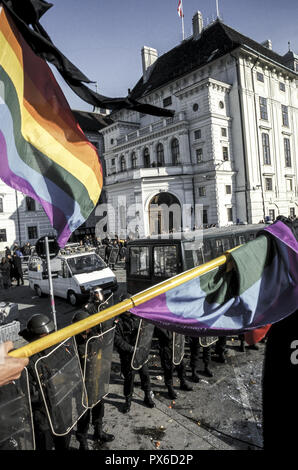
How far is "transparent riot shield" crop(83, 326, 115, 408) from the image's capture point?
3.78 m

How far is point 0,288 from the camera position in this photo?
17.4 meters

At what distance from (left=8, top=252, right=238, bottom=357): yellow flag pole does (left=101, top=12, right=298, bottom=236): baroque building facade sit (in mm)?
27245

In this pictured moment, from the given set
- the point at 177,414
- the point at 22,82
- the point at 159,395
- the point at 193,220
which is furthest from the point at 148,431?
the point at 193,220

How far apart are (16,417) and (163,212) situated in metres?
27.9

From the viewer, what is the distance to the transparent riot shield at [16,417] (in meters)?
2.57

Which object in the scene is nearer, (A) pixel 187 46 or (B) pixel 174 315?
(B) pixel 174 315

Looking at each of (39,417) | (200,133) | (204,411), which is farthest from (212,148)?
(39,417)

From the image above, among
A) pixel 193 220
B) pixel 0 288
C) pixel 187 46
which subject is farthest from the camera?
pixel 187 46

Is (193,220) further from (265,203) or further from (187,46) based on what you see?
(187,46)

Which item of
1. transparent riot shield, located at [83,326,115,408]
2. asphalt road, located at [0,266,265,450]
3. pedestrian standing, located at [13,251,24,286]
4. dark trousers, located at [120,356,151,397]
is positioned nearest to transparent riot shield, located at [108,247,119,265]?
pedestrian standing, located at [13,251,24,286]

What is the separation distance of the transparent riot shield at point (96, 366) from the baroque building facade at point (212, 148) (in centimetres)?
2551

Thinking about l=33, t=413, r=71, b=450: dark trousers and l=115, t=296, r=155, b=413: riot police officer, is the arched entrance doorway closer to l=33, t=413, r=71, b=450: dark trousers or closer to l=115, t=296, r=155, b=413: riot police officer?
l=115, t=296, r=155, b=413: riot police officer

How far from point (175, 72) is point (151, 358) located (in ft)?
116

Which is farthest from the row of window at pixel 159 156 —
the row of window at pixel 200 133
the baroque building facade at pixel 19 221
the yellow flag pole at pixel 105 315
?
the yellow flag pole at pixel 105 315
